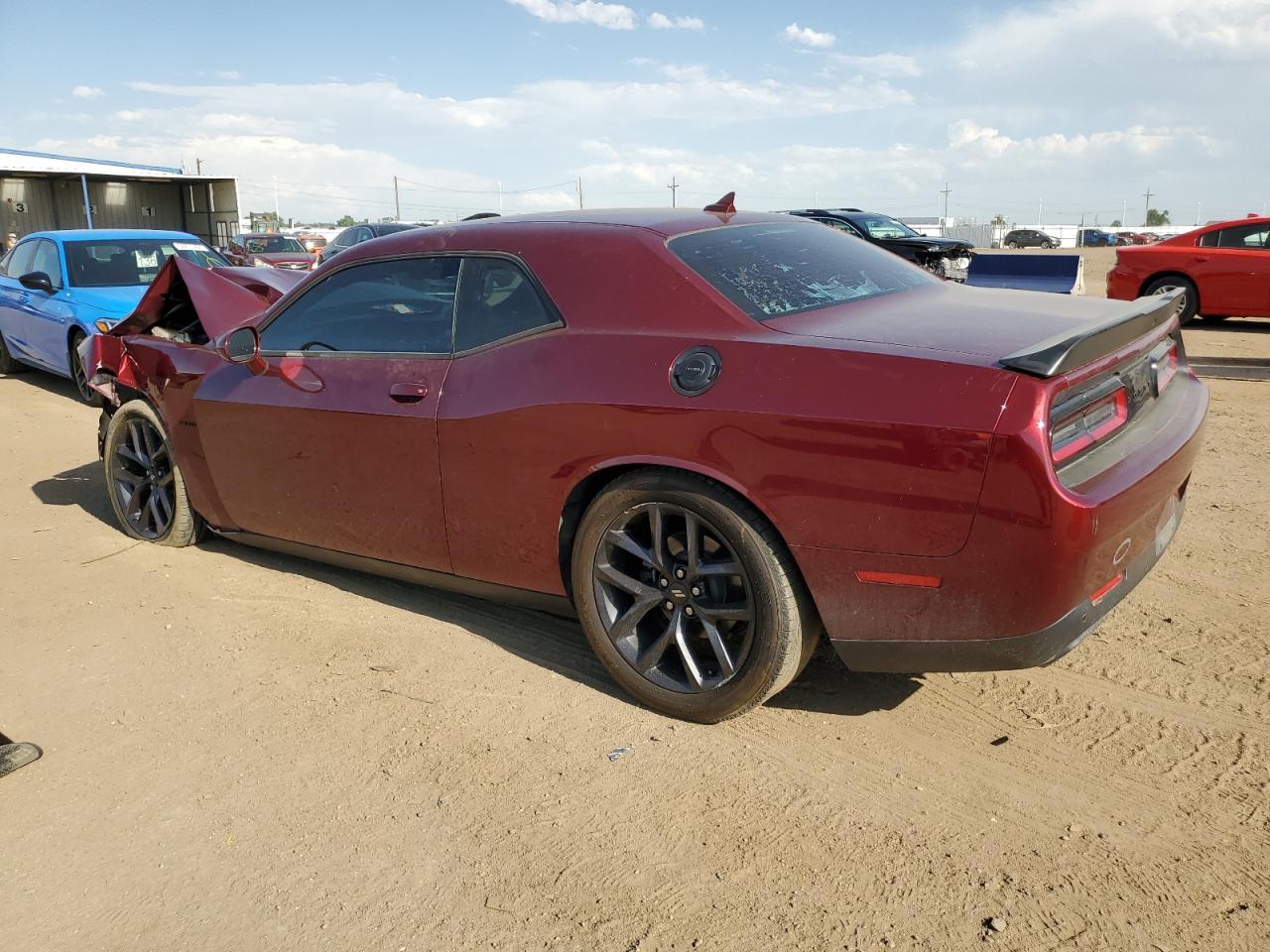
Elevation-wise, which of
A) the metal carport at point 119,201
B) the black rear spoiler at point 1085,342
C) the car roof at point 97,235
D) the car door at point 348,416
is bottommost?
the car door at point 348,416

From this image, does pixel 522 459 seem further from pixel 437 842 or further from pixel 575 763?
pixel 437 842

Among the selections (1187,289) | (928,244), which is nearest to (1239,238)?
(1187,289)

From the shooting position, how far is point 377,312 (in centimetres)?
389

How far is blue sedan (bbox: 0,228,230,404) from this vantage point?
9.20m

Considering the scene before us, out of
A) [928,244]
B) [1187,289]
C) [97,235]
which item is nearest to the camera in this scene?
[97,235]

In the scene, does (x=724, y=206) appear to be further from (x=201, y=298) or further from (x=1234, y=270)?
(x=1234, y=270)

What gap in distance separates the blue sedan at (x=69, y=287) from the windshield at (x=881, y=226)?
10429mm

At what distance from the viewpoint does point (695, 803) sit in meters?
2.79

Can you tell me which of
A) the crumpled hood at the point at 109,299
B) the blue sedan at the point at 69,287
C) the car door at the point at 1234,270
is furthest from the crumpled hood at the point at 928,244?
the crumpled hood at the point at 109,299

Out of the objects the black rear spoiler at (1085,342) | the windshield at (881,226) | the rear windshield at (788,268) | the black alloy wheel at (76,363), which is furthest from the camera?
the windshield at (881,226)

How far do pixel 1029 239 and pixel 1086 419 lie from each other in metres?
58.7

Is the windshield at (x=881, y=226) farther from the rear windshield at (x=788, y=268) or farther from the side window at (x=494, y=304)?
the side window at (x=494, y=304)

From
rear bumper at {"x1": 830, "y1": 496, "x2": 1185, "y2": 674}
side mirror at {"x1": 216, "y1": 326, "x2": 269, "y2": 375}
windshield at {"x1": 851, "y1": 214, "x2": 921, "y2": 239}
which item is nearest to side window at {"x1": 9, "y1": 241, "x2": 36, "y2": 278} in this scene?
side mirror at {"x1": 216, "y1": 326, "x2": 269, "y2": 375}

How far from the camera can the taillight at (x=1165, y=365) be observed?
3221mm
